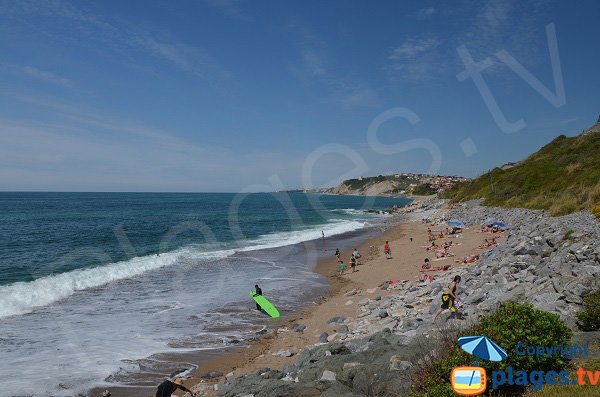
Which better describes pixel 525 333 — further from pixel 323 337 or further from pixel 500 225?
pixel 500 225

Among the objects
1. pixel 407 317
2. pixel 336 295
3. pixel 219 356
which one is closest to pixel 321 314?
pixel 336 295

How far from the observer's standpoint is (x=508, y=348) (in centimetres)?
579

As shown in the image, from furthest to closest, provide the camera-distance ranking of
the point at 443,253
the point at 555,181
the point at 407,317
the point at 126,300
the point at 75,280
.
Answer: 1. the point at 555,181
2. the point at 443,253
3. the point at 75,280
4. the point at 126,300
5. the point at 407,317

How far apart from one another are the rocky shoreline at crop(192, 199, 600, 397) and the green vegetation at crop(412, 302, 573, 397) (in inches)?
25.9

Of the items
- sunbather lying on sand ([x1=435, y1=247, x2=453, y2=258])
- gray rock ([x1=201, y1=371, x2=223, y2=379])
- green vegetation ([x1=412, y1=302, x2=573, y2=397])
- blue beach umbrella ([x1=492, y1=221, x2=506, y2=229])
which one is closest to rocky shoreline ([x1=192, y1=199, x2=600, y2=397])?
green vegetation ([x1=412, y1=302, x2=573, y2=397])

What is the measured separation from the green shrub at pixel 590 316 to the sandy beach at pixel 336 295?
7.65 m

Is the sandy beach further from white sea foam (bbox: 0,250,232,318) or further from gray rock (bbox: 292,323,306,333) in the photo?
white sea foam (bbox: 0,250,232,318)

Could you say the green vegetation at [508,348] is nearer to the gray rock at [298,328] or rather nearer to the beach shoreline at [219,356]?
the beach shoreline at [219,356]

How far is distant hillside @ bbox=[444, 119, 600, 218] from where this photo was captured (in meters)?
30.0

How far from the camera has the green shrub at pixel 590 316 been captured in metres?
7.41

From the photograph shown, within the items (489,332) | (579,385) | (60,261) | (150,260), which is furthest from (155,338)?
(60,261)

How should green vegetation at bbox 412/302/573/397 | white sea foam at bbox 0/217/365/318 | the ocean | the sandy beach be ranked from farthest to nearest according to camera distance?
1. white sea foam at bbox 0/217/365/318
2. the sandy beach
3. the ocean
4. green vegetation at bbox 412/302/573/397

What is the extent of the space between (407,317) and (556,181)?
36.5 meters

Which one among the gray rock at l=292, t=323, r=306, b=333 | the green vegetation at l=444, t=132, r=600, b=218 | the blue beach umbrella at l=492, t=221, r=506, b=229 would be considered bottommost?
the gray rock at l=292, t=323, r=306, b=333
